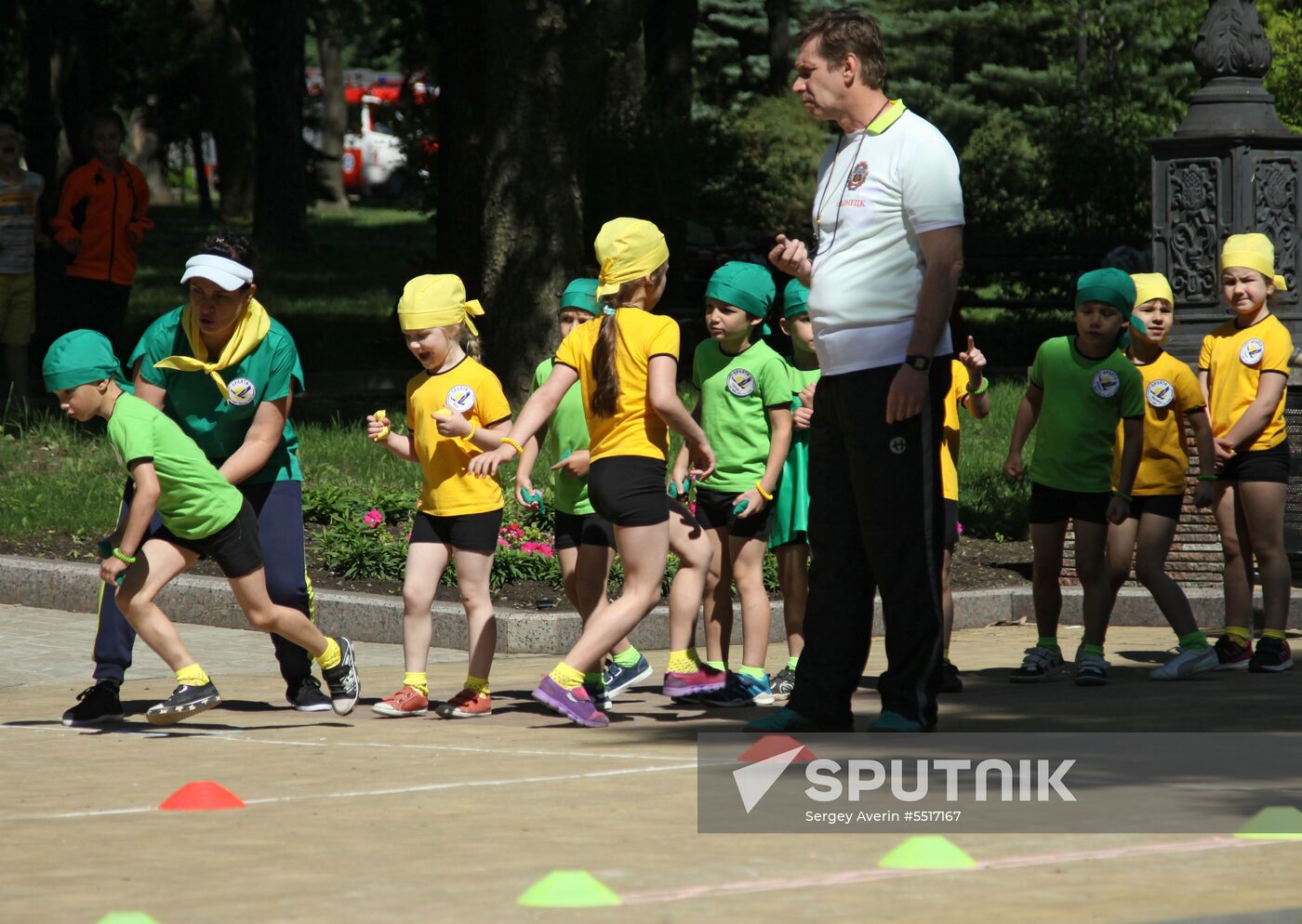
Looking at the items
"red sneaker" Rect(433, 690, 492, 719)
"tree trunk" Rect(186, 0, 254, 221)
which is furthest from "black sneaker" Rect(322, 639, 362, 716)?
"tree trunk" Rect(186, 0, 254, 221)

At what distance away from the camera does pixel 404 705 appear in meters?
7.37

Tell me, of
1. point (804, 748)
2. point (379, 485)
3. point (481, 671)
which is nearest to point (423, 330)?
point (481, 671)

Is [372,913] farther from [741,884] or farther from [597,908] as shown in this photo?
[741,884]

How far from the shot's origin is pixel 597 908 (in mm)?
4066

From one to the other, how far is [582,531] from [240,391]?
1399 millimetres

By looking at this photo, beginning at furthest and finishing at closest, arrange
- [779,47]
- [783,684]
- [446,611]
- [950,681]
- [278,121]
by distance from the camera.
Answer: [779,47], [278,121], [446,611], [783,684], [950,681]

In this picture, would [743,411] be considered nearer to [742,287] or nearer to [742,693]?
[742,287]

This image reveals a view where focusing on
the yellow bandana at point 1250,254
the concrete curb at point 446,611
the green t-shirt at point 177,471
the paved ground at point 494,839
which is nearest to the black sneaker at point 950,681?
the paved ground at point 494,839

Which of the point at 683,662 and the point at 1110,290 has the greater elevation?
the point at 1110,290

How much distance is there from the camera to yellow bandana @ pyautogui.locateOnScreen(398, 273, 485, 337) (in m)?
7.44

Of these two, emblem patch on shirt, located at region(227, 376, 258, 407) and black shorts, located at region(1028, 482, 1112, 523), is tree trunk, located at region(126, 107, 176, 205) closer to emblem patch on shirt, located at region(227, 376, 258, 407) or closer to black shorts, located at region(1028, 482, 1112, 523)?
black shorts, located at region(1028, 482, 1112, 523)

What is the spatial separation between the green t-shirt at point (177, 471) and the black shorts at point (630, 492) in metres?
1.25

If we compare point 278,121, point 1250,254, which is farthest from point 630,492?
point 278,121

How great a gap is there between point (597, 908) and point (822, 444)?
8.67ft
